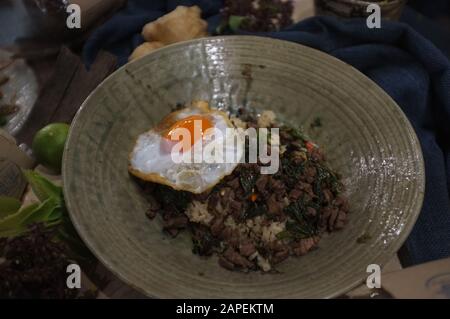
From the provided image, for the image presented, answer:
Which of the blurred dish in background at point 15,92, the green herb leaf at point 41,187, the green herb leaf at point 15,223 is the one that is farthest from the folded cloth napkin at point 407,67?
the green herb leaf at point 15,223

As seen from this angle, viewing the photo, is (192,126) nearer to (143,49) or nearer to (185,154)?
(185,154)

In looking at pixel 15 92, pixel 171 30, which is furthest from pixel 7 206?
pixel 171 30

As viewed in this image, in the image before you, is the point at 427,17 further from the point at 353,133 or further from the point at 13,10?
the point at 13,10

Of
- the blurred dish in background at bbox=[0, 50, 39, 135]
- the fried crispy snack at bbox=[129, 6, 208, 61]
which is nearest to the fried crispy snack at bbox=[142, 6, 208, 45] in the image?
the fried crispy snack at bbox=[129, 6, 208, 61]

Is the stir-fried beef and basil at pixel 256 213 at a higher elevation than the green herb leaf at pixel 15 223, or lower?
lower

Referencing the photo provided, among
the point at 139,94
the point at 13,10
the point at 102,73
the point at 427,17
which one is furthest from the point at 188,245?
the point at 427,17

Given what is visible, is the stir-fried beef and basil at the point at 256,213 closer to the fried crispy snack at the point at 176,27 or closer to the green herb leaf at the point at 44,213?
the green herb leaf at the point at 44,213
